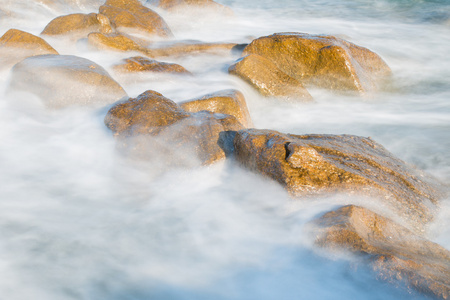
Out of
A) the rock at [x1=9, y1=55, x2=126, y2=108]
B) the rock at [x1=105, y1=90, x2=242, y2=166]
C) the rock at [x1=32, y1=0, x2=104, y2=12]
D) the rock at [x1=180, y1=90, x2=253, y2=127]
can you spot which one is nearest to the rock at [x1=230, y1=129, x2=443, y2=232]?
the rock at [x1=105, y1=90, x2=242, y2=166]

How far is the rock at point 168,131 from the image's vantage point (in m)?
4.30

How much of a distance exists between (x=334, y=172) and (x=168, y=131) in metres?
1.83

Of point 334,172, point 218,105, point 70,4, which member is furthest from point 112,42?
point 70,4

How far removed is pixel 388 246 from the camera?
299cm

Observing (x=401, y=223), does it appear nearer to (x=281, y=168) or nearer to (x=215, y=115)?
(x=281, y=168)

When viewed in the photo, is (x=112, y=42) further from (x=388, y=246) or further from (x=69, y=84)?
(x=388, y=246)

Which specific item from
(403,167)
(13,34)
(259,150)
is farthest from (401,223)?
(13,34)

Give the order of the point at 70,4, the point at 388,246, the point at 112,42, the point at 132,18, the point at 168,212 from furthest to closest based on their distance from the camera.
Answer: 1. the point at 70,4
2. the point at 132,18
3. the point at 112,42
4. the point at 168,212
5. the point at 388,246

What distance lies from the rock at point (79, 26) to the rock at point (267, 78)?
3472 millimetres

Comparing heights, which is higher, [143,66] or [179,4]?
[179,4]

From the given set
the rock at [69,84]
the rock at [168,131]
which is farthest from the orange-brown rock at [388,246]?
the rock at [69,84]

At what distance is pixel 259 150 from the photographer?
3.90 m

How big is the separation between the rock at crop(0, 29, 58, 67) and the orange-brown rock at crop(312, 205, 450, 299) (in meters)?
5.77

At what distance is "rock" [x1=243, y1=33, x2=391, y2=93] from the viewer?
7.32m
